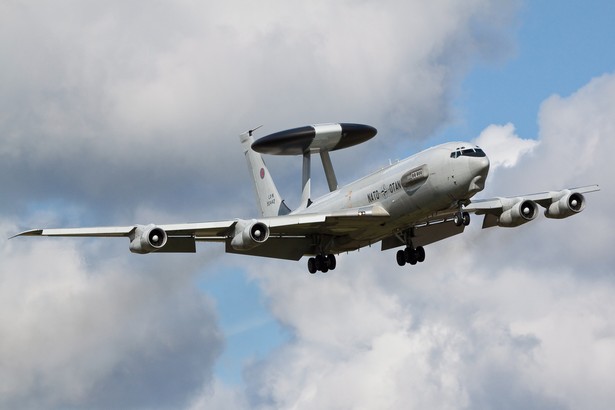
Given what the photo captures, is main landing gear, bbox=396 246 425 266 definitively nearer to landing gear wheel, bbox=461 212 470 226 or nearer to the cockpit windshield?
landing gear wheel, bbox=461 212 470 226

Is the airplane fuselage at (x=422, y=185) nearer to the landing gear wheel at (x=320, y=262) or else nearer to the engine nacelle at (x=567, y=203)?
the landing gear wheel at (x=320, y=262)

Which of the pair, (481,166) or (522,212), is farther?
(522,212)

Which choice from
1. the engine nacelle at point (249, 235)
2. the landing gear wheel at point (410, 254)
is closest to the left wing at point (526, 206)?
the landing gear wheel at point (410, 254)

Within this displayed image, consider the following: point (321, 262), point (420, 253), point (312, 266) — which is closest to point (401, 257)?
point (420, 253)

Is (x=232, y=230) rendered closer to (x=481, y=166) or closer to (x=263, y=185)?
(x=481, y=166)

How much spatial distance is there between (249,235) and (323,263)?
28.8 feet

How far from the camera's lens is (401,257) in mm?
84188

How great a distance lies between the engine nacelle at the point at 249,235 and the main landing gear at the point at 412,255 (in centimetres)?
1037

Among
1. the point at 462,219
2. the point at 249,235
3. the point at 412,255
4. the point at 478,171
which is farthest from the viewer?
the point at 412,255

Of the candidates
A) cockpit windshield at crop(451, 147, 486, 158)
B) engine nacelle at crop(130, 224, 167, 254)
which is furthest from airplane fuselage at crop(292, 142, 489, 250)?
engine nacelle at crop(130, 224, 167, 254)

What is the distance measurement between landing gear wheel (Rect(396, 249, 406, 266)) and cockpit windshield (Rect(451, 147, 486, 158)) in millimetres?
11919

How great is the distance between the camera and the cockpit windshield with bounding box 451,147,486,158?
73.5 meters

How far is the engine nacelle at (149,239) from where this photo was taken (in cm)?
7644

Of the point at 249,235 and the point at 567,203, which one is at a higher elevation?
the point at 249,235
